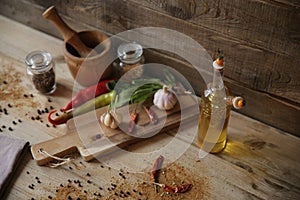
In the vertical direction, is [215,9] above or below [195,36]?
above

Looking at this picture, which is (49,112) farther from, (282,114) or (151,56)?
(282,114)

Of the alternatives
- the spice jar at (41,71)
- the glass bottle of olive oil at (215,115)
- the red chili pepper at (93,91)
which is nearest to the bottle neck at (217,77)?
the glass bottle of olive oil at (215,115)

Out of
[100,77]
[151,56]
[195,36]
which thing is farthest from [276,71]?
[100,77]

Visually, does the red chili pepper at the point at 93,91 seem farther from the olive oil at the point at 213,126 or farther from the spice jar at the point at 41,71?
the olive oil at the point at 213,126

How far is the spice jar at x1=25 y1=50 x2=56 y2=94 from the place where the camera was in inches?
57.7

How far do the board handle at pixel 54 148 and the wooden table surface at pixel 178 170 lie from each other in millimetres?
27

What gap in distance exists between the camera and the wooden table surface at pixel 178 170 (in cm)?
126

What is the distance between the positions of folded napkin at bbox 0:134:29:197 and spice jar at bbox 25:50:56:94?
0.69 feet

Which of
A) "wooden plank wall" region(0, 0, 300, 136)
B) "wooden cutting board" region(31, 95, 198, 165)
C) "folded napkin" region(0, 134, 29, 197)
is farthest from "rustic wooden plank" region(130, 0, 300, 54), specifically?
"folded napkin" region(0, 134, 29, 197)

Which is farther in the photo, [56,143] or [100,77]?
[100,77]

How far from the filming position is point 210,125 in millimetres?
1305

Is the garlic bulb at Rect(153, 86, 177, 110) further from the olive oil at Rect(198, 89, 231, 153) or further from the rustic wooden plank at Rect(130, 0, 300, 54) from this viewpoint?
the rustic wooden plank at Rect(130, 0, 300, 54)

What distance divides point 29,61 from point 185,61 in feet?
1.62

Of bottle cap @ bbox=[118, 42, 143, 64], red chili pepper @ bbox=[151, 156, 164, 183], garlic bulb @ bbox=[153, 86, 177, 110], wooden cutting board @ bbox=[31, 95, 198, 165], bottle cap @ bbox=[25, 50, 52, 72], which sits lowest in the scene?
red chili pepper @ bbox=[151, 156, 164, 183]
